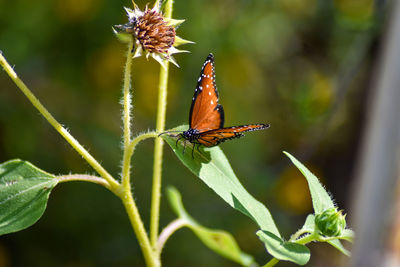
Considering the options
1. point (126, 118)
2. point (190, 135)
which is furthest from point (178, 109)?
point (126, 118)

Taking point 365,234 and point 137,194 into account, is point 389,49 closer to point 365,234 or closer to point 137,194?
point 365,234

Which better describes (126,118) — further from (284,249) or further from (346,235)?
(346,235)

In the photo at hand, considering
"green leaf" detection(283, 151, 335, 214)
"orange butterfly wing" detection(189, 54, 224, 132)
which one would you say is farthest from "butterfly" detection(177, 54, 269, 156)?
"green leaf" detection(283, 151, 335, 214)

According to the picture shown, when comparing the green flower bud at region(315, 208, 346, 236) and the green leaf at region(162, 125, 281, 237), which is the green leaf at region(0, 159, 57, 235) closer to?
the green leaf at region(162, 125, 281, 237)

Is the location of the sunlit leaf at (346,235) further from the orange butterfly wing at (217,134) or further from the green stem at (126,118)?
the green stem at (126,118)

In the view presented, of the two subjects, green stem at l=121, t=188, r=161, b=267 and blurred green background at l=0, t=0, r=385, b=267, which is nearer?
green stem at l=121, t=188, r=161, b=267

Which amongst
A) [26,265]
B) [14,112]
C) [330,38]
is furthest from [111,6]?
[26,265]
